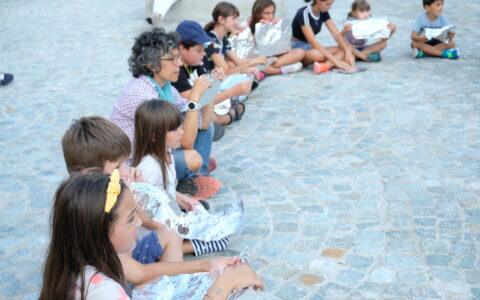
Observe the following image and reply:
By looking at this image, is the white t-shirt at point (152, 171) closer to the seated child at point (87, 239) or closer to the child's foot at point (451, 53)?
the seated child at point (87, 239)

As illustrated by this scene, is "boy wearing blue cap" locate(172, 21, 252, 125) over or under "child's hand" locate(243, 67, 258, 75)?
over

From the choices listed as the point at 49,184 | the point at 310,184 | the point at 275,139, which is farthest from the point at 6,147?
the point at 310,184

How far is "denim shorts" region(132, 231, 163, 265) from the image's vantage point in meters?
3.35

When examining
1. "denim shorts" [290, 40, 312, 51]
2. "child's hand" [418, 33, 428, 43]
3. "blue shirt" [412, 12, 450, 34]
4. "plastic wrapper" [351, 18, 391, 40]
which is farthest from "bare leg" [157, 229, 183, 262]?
"blue shirt" [412, 12, 450, 34]

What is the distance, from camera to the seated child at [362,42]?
25.3 ft

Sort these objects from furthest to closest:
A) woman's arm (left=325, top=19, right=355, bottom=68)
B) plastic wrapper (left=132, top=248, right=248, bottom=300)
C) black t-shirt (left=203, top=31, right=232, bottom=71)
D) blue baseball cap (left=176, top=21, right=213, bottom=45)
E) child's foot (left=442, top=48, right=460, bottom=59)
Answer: child's foot (left=442, top=48, right=460, bottom=59), woman's arm (left=325, top=19, right=355, bottom=68), black t-shirt (left=203, top=31, right=232, bottom=71), blue baseball cap (left=176, top=21, right=213, bottom=45), plastic wrapper (left=132, top=248, right=248, bottom=300)

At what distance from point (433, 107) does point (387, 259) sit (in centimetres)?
287

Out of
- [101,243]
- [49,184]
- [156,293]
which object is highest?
[101,243]

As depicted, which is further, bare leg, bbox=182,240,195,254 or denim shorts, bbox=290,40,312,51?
denim shorts, bbox=290,40,312,51

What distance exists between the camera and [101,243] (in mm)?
2174

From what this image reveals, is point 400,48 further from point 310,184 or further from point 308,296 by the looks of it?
point 308,296

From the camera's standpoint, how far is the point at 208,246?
382 centimetres

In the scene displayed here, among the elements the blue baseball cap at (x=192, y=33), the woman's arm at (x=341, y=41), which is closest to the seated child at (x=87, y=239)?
the blue baseball cap at (x=192, y=33)

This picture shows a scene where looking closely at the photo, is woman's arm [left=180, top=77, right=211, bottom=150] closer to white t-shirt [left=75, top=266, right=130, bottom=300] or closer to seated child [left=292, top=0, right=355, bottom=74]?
white t-shirt [left=75, top=266, right=130, bottom=300]
